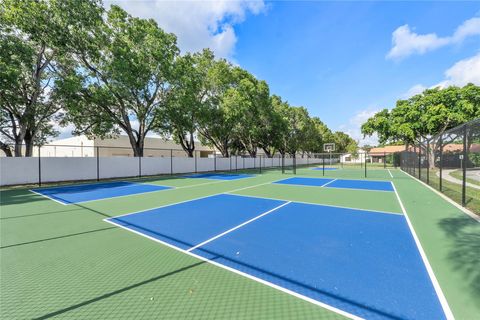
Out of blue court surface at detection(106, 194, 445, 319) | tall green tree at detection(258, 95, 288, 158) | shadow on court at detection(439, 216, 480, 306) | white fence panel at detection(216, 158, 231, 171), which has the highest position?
tall green tree at detection(258, 95, 288, 158)

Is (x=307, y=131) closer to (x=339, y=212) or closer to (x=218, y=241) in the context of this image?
(x=339, y=212)

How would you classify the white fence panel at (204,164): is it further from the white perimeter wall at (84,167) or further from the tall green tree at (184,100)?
the tall green tree at (184,100)

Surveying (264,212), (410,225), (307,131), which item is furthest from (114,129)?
(307,131)

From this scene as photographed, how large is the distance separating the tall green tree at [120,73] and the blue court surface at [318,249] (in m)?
12.3

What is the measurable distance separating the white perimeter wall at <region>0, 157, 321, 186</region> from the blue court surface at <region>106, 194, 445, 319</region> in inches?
445

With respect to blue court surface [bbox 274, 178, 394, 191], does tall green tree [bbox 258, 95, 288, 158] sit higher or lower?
higher

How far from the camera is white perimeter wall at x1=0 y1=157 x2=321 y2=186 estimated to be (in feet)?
42.2

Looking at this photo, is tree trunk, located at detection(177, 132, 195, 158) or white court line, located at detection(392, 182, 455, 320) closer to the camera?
white court line, located at detection(392, 182, 455, 320)

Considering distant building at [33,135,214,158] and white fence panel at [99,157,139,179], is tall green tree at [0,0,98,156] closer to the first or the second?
white fence panel at [99,157,139,179]

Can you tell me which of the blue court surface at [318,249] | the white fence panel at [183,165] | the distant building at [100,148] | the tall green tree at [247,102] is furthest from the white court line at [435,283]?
the distant building at [100,148]

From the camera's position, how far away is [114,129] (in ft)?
70.5

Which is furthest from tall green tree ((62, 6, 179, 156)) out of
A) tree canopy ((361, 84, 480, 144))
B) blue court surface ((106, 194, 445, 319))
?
tree canopy ((361, 84, 480, 144))

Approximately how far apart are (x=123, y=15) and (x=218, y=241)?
1933 cm

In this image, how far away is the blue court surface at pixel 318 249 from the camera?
2676 mm
